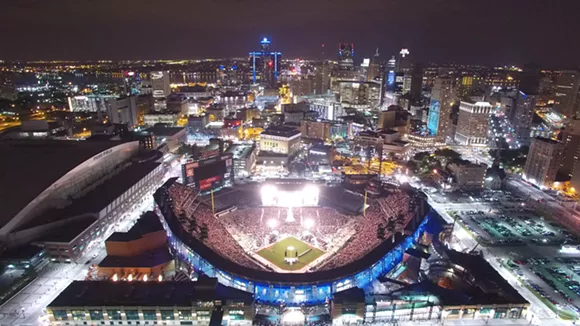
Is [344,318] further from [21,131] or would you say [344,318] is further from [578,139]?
[21,131]

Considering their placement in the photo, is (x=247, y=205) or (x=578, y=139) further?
(x=578, y=139)

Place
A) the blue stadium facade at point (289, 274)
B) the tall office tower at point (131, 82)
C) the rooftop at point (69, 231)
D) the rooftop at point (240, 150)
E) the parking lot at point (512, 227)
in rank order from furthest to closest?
the tall office tower at point (131, 82), the rooftop at point (240, 150), the parking lot at point (512, 227), the rooftop at point (69, 231), the blue stadium facade at point (289, 274)

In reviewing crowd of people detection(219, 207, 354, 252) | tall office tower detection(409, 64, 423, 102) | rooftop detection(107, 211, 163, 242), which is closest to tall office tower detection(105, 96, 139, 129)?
rooftop detection(107, 211, 163, 242)

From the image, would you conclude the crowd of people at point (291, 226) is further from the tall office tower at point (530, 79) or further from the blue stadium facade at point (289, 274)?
the tall office tower at point (530, 79)

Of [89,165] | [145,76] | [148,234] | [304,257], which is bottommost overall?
[304,257]

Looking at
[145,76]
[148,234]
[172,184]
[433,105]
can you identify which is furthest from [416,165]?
Result: [145,76]

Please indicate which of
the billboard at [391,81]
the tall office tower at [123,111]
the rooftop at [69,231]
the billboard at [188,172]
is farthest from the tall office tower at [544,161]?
the billboard at [391,81]

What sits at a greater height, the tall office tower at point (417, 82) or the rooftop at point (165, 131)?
the tall office tower at point (417, 82)

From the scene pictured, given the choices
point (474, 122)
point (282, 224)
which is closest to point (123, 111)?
point (282, 224)
